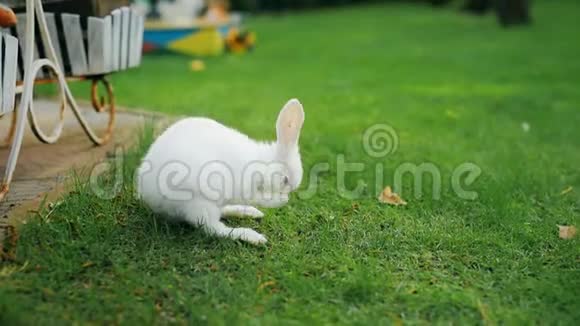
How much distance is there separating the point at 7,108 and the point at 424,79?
5.06 metres

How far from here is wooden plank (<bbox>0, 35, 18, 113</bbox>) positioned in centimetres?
274

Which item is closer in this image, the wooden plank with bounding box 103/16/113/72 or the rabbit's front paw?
the rabbit's front paw

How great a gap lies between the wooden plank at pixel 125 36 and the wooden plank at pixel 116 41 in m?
0.03

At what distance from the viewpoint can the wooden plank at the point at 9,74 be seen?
2.74 m

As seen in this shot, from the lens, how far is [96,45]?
379 cm

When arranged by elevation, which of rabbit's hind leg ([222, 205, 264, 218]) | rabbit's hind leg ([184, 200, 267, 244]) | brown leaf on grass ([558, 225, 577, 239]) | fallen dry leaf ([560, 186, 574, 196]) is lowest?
fallen dry leaf ([560, 186, 574, 196])

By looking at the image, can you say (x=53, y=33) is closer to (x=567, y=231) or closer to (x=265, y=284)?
(x=265, y=284)

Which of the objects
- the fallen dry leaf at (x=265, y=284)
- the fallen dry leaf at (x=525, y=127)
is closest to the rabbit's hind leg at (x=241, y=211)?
the fallen dry leaf at (x=265, y=284)

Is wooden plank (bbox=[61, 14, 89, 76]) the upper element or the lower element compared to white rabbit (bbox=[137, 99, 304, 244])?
upper

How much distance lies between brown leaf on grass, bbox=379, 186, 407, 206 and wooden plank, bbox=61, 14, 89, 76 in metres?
1.72

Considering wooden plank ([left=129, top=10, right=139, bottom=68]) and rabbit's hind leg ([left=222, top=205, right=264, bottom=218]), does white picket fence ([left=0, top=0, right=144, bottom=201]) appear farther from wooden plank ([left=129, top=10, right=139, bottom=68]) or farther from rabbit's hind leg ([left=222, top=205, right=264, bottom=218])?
rabbit's hind leg ([left=222, top=205, right=264, bottom=218])

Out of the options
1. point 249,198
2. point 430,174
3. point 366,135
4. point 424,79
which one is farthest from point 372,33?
point 249,198

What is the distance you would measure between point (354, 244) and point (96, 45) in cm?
184


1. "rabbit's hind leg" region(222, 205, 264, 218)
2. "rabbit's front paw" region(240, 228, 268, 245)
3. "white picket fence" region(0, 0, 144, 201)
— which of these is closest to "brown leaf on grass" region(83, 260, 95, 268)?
"rabbit's front paw" region(240, 228, 268, 245)
